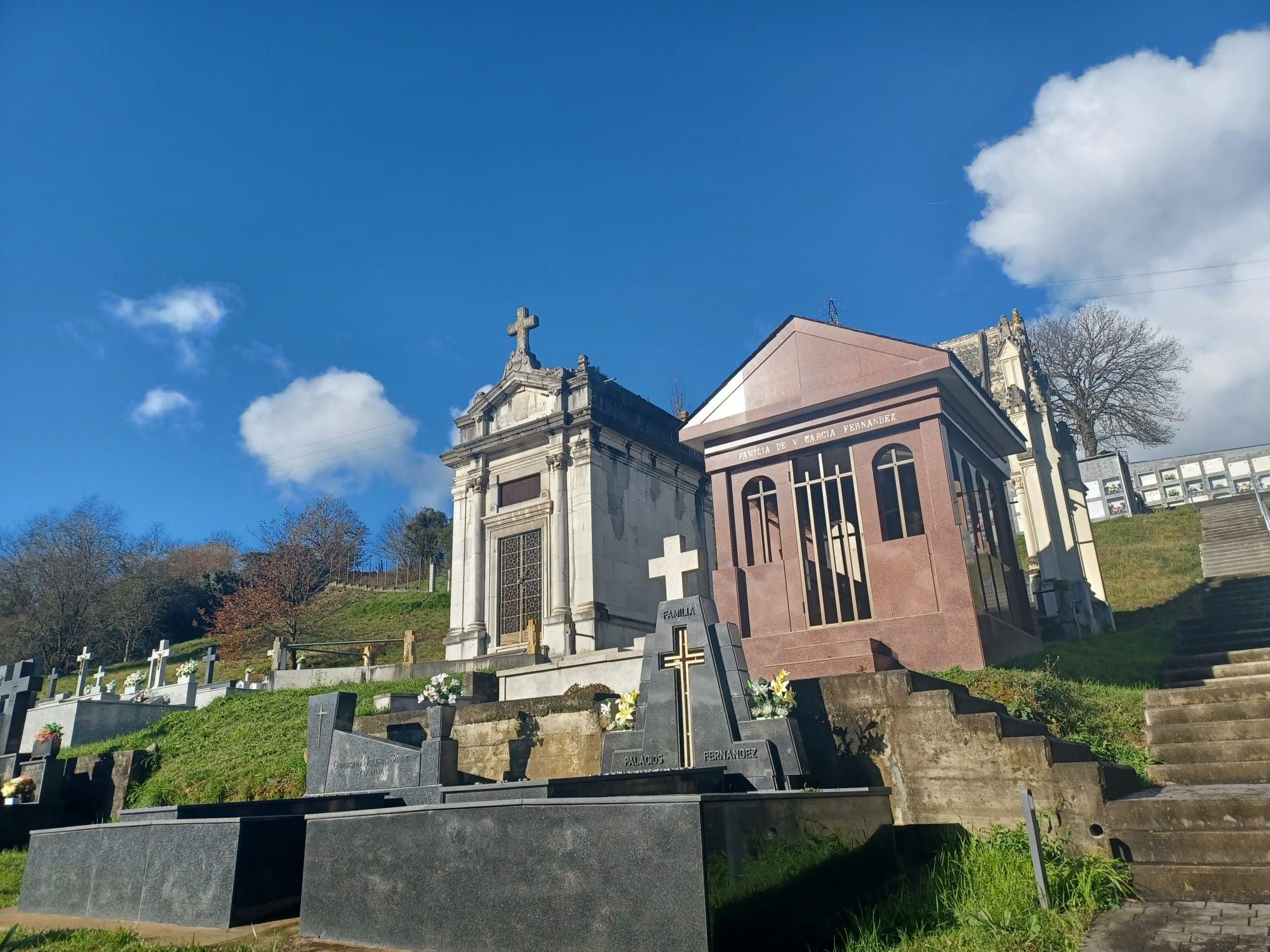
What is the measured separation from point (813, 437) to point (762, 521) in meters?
1.48

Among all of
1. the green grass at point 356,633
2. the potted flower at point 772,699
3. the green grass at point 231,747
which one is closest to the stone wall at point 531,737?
the green grass at point 231,747

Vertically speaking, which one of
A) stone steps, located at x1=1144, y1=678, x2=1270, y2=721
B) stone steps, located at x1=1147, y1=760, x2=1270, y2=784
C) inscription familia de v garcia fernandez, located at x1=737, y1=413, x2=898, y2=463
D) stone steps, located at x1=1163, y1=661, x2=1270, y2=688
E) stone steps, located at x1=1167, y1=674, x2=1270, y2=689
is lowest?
stone steps, located at x1=1147, y1=760, x2=1270, y2=784

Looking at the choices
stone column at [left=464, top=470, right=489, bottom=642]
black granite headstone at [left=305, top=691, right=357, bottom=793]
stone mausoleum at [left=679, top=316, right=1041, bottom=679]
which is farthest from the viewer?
stone column at [left=464, top=470, right=489, bottom=642]

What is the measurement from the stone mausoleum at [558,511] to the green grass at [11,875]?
1086 cm

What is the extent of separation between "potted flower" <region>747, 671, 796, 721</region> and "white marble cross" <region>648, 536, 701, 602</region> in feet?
5.44

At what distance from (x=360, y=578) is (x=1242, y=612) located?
4857 centimetres

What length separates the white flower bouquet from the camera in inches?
473

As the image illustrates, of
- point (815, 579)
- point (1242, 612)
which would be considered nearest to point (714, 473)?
point (815, 579)

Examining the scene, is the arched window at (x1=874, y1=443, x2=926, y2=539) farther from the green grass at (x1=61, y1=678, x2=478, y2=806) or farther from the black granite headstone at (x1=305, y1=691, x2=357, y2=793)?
the green grass at (x1=61, y1=678, x2=478, y2=806)

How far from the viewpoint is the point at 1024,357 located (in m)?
22.5

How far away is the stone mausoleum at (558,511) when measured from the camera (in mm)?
21422

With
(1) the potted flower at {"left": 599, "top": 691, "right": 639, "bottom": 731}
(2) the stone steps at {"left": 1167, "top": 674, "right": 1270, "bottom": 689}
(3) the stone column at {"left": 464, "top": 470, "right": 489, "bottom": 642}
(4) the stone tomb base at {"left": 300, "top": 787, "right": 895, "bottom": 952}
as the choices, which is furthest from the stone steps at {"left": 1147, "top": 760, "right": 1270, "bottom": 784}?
(3) the stone column at {"left": 464, "top": 470, "right": 489, "bottom": 642}

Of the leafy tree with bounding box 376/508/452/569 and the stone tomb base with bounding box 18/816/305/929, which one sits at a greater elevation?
the leafy tree with bounding box 376/508/452/569

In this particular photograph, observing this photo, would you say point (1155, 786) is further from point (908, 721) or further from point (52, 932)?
point (52, 932)
